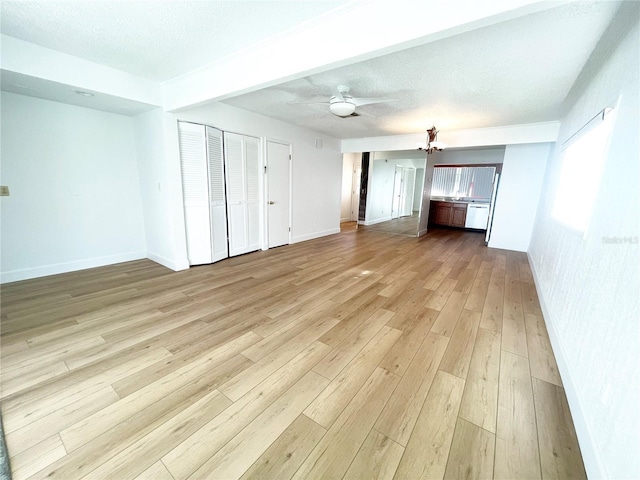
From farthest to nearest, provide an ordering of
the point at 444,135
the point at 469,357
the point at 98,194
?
the point at 444,135 < the point at 98,194 < the point at 469,357

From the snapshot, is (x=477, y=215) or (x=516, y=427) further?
(x=477, y=215)

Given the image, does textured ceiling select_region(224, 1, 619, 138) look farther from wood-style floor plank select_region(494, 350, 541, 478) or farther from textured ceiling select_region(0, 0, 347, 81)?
wood-style floor plank select_region(494, 350, 541, 478)

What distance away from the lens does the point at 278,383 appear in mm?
1690

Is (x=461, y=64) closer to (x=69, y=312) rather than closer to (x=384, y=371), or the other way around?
(x=384, y=371)

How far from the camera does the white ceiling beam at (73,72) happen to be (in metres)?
2.34

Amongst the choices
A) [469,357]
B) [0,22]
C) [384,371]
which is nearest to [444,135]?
[469,357]

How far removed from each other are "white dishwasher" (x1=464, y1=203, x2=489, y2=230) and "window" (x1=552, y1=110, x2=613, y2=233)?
4545 mm

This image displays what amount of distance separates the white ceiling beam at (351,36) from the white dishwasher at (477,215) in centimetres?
727

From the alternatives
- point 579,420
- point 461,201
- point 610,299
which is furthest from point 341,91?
point 461,201

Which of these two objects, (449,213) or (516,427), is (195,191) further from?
(449,213)

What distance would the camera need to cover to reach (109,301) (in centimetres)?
278

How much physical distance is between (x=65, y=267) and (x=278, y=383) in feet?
12.6

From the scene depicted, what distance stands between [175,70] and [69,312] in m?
2.82

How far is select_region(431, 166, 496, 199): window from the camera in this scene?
312 inches
